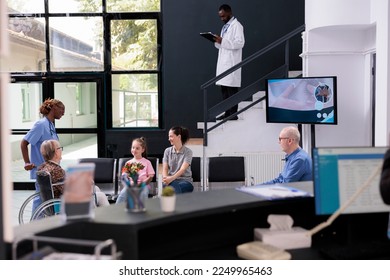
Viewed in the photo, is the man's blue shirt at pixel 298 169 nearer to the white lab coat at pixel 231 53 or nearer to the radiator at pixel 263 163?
the radiator at pixel 263 163

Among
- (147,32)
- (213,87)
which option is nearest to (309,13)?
(213,87)

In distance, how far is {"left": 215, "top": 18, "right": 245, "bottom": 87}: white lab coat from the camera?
7.84m

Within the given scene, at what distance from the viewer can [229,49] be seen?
7969mm

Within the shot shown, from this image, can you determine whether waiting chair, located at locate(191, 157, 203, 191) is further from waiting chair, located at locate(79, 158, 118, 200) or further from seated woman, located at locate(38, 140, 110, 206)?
seated woman, located at locate(38, 140, 110, 206)

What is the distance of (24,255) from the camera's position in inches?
75.8

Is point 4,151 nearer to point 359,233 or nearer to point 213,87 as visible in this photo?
point 359,233

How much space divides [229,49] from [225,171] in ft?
8.74

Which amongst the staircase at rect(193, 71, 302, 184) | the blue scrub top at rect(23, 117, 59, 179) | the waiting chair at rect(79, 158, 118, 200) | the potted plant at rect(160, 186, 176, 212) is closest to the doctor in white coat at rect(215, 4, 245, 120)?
the staircase at rect(193, 71, 302, 184)

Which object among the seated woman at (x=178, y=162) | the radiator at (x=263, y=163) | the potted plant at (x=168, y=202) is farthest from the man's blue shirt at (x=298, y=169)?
the radiator at (x=263, y=163)

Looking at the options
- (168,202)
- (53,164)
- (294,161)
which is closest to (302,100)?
(294,161)

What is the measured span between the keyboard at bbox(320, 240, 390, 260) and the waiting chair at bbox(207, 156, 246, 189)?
3392 millimetres

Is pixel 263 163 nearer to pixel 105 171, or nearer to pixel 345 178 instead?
pixel 105 171

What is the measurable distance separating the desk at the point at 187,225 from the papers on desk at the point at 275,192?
3 cm

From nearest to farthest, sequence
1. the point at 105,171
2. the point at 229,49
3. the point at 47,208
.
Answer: the point at 47,208, the point at 105,171, the point at 229,49
